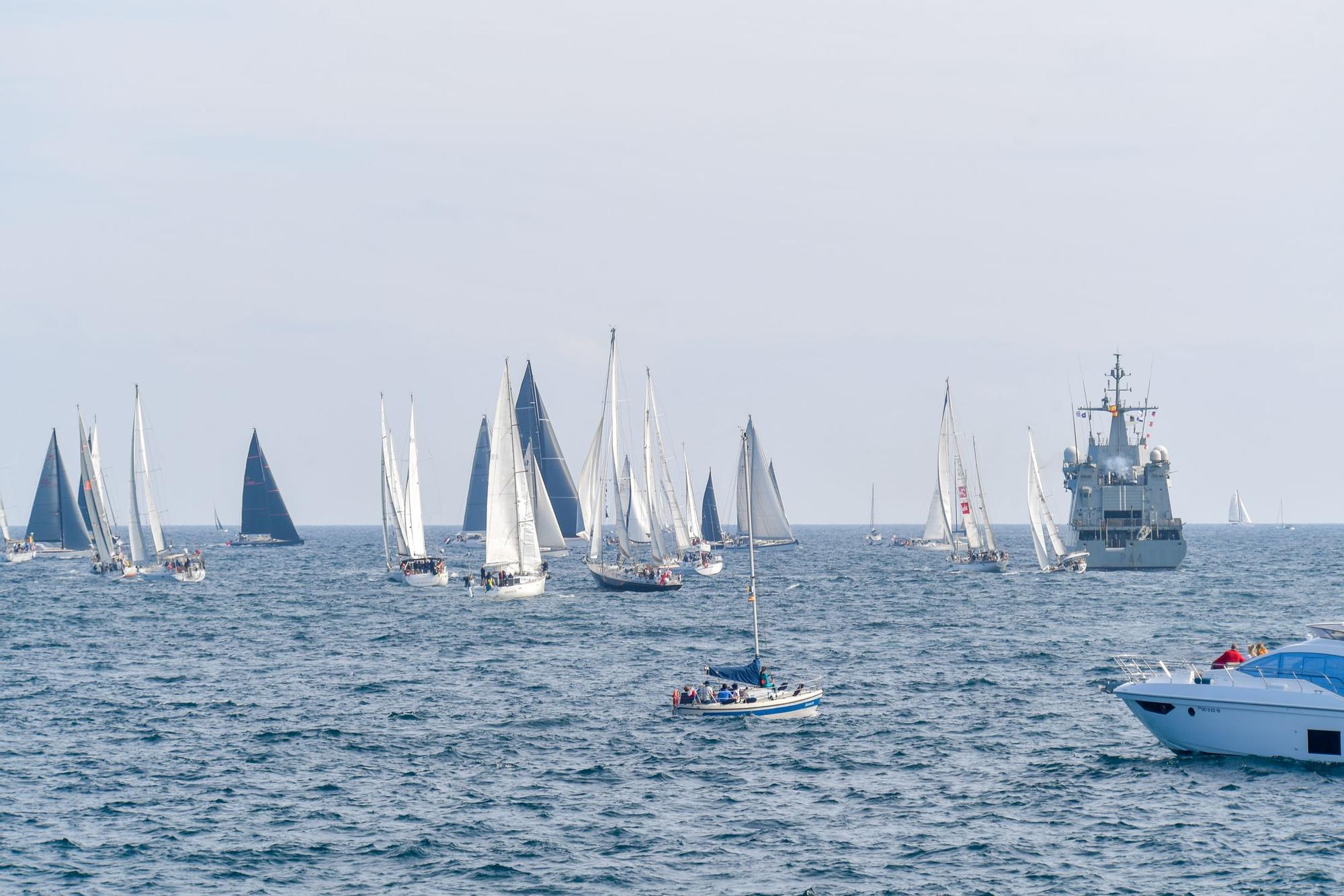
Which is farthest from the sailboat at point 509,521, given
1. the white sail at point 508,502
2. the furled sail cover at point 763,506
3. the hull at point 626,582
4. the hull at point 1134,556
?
the furled sail cover at point 763,506

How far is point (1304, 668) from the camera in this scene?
41.9 metres

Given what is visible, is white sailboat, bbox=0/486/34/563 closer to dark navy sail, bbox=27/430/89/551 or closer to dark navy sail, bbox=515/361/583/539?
dark navy sail, bbox=27/430/89/551

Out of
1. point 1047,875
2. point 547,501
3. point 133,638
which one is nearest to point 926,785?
point 1047,875

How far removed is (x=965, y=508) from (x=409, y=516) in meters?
51.7

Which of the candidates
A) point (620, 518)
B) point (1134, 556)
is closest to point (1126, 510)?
point (1134, 556)

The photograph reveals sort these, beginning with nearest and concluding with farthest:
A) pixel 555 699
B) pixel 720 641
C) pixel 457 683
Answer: pixel 555 699 < pixel 457 683 < pixel 720 641

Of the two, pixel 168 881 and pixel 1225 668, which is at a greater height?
pixel 1225 668

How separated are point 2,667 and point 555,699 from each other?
1190 inches

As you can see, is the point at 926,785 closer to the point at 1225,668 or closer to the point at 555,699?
the point at 1225,668

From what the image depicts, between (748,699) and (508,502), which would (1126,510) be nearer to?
(508,502)

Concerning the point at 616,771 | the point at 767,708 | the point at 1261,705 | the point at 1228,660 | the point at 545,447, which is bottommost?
the point at 616,771

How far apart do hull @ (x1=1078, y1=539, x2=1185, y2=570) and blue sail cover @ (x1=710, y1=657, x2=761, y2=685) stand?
288 feet

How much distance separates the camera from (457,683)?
62.3 metres

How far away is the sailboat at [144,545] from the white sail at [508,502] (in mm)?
41839
